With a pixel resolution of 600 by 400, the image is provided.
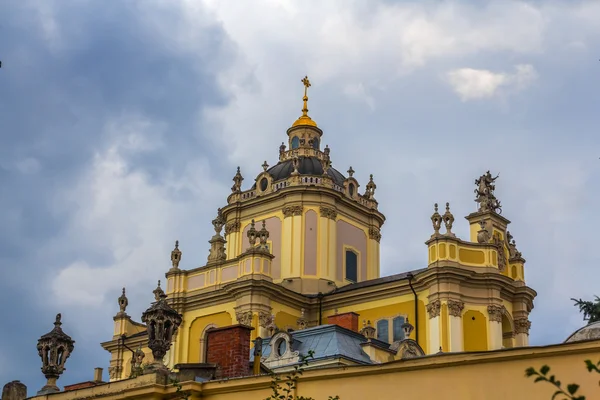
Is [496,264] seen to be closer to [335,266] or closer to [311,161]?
[335,266]

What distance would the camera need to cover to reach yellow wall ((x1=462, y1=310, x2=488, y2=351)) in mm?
50562

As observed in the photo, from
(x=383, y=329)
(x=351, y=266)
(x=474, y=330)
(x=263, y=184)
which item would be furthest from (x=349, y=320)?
(x=263, y=184)

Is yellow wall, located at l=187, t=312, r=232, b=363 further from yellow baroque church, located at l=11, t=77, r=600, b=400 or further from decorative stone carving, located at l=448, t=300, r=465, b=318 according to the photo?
decorative stone carving, located at l=448, t=300, r=465, b=318

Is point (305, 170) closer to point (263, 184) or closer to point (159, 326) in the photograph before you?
point (263, 184)

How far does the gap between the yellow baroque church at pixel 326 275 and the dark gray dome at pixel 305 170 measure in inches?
3.7

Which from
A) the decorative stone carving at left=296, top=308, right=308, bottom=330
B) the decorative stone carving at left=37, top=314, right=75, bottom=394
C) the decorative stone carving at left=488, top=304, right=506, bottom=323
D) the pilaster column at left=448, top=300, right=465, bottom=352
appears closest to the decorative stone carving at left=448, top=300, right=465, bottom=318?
the pilaster column at left=448, top=300, right=465, bottom=352

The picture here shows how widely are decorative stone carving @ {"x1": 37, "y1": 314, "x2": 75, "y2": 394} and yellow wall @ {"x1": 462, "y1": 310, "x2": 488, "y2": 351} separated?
90.7 feet

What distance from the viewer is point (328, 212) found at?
58594 millimetres

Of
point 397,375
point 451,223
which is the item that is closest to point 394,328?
point 451,223

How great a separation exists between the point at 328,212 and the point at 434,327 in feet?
37.0

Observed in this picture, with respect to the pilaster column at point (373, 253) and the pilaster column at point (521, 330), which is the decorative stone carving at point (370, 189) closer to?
the pilaster column at point (373, 253)

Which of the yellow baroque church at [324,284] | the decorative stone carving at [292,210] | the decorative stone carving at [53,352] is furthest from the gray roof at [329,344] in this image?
the decorative stone carving at [292,210]

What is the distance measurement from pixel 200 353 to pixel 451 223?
15340 millimetres

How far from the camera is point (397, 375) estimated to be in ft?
64.4
